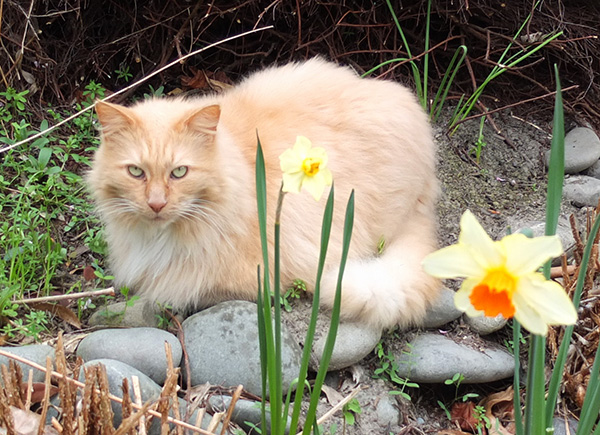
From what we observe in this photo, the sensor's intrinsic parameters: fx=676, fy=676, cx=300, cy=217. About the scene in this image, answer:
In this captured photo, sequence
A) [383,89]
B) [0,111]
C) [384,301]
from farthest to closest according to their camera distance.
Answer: [0,111], [383,89], [384,301]

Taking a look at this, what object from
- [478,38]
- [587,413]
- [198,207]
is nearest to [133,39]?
[198,207]

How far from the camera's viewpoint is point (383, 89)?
316 cm

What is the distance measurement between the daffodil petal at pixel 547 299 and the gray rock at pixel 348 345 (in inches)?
59.8

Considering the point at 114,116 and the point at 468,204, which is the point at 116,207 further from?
the point at 468,204

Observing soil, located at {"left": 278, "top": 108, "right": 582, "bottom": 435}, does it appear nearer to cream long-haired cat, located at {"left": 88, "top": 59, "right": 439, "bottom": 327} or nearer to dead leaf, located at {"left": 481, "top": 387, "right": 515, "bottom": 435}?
dead leaf, located at {"left": 481, "top": 387, "right": 515, "bottom": 435}

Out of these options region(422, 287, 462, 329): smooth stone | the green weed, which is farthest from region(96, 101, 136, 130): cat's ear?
region(422, 287, 462, 329): smooth stone

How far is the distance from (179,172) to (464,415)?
4.88 feet

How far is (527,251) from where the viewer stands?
104cm

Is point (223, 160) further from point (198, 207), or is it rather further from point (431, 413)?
point (431, 413)

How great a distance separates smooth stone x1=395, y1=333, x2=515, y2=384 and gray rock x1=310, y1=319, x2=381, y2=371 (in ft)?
0.54

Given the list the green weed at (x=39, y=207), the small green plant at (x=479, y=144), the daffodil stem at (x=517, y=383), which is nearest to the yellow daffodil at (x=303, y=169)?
the daffodil stem at (x=517, y=383)

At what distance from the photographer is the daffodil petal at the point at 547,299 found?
1022 millimetres

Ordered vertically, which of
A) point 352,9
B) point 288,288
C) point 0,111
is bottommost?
point 288,288

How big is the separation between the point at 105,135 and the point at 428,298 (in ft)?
4.57
